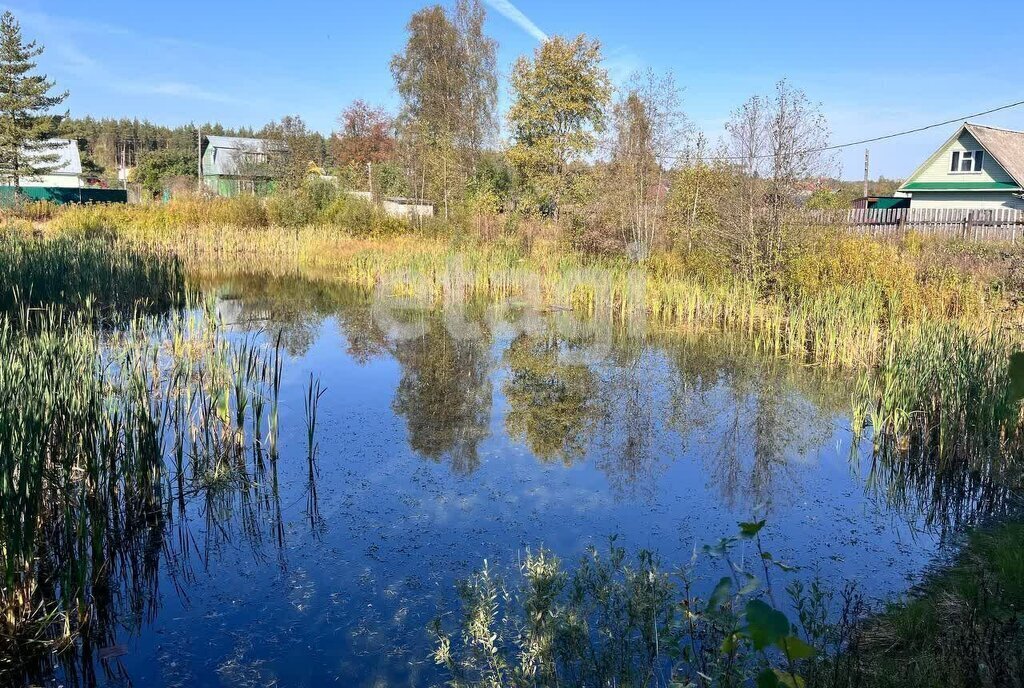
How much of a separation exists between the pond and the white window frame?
25.8 m

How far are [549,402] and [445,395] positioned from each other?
40.3 inches

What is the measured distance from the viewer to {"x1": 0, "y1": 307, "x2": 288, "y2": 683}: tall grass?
3166 mm

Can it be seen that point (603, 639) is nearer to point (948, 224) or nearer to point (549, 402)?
point (549, 402)

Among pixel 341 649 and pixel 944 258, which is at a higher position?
pixel 944 258

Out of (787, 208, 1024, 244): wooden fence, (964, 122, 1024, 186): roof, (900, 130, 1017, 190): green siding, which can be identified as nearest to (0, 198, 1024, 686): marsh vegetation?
(787, 208, 1024, 244): wooden fence

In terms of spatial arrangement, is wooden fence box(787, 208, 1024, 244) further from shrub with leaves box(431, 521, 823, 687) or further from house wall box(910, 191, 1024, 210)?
shrub with leaves box(431, 521, 823, 687)

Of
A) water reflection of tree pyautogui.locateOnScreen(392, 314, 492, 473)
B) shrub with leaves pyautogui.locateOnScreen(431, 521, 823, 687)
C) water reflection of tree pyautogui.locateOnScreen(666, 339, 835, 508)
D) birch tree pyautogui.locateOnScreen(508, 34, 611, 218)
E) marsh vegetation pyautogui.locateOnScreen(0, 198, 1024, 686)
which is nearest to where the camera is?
shrub with leaves pyautogui.locateOnScreen(431, 521, 823, 687)

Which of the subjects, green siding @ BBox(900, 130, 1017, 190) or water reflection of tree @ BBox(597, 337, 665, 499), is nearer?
water reflection of tree @ BBox(597, 337, 665, 499)

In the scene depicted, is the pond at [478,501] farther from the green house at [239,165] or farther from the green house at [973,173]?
the green house at [239,165]

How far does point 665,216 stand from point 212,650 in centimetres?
1350

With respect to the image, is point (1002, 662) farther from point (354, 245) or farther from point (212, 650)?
point (354, 245)

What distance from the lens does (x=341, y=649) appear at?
10.9ft

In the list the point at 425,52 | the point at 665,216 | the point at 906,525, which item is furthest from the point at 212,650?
Answer: the point at 425,52

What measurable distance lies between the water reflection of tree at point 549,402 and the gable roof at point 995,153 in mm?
25054
